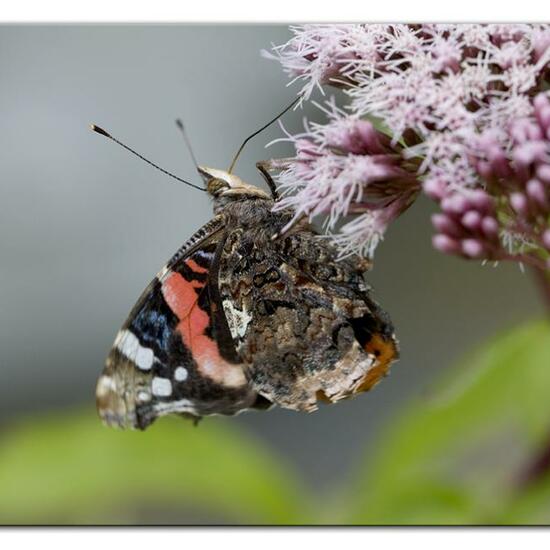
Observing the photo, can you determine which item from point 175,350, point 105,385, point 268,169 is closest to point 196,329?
point 175,350

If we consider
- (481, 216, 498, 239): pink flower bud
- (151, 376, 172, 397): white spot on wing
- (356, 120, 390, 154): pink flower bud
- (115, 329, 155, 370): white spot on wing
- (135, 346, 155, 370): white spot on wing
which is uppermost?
(356, 120, 390, 154): pink flower bud

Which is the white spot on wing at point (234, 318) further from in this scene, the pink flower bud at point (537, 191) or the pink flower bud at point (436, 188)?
the pink flower bud at point (537, 191)

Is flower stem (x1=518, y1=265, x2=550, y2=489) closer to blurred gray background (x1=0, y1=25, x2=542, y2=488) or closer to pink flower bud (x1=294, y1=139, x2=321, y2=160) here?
Answer: pink flower bud (x1=294, y1=139, x2=321, y2=160)

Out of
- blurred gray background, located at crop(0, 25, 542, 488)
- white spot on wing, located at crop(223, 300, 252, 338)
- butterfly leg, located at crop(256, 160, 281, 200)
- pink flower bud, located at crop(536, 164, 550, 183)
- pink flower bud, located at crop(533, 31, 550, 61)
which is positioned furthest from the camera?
blurred gray background, located at crop(0, 25, 542, 488)

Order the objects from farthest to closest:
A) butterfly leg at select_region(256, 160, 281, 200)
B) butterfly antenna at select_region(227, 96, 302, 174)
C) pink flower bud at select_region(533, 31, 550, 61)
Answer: butterfly antenna at select_region(227, 96, 302, 174) → butterfly leg at select_region(256, 160, 281, 200) → pink flower bud at select_region(533, 31, 550, 61)

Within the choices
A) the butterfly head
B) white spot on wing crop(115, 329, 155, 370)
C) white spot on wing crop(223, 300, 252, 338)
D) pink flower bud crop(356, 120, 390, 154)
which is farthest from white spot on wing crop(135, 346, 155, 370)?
pink flower bud crop(356, 120, 390, 154)

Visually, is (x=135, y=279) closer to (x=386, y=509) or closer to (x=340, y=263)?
(x=340, y=263)
